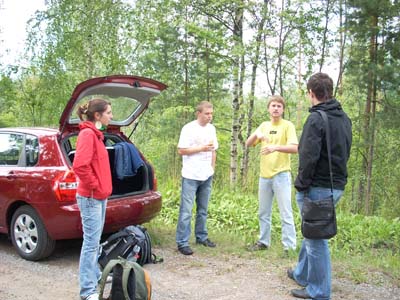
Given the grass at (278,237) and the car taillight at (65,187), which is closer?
the car taillight at (65,187)

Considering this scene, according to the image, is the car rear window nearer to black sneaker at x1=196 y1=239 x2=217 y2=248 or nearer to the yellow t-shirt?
black sneaker at x1=196 y1=239 x2=217 y2=248

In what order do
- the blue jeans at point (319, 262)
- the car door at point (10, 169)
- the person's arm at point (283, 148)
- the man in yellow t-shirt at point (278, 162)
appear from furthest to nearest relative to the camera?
the man in yellow t-shirt at point (278, 162) < the car door at point (10, 169) < the person's arm at point (283, 148) < the blue jeans at point (319, 262)

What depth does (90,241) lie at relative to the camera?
3760 millimetres

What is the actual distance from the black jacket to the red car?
2165 millimetres

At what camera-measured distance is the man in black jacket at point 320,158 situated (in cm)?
358

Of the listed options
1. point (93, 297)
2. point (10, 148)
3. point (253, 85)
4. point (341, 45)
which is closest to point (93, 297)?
point (93, 297)

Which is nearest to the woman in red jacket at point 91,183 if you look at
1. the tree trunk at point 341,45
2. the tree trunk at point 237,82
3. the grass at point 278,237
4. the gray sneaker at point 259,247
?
the grass at point 278,237

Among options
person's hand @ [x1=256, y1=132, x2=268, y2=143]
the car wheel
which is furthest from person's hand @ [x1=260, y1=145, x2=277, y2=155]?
the car wheel

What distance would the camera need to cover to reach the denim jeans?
371cm

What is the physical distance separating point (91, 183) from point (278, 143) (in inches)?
94.1

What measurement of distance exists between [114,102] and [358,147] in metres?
9.21

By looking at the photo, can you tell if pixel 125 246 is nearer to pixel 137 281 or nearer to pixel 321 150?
pixel 137 281

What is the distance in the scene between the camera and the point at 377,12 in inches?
440

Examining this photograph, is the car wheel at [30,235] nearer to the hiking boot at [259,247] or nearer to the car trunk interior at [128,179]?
the car trunk interior at [128,179]
